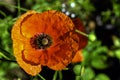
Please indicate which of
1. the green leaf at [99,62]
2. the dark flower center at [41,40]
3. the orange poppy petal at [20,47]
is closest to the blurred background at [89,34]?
the green leaf at [99,62]

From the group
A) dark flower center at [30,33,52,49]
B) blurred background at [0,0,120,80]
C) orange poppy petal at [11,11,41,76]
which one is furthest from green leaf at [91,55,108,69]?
orange poppy petal at [11,11,41,76]

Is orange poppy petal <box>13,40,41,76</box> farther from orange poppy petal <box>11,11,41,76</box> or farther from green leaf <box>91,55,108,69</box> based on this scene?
green leaf <box>91,55,108,69</box>

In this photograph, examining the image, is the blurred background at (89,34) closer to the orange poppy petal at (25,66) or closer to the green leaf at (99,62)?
the green leaf at (99,62)

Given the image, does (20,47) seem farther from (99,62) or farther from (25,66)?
(99,62)

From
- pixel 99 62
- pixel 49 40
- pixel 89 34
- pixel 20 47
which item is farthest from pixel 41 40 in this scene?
pixel 89 34

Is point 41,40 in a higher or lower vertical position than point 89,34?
lower

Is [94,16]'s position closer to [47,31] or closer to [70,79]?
[70,79]
